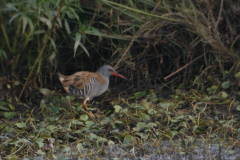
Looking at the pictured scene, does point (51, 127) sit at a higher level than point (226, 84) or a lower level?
lower

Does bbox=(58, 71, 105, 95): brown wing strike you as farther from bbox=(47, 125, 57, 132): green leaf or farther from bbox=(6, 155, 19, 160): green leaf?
bbox=(6, 155, 19, 160): green leaf

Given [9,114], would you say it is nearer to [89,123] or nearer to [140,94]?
[89,123]

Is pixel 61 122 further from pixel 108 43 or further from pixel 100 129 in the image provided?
pixel 108 43

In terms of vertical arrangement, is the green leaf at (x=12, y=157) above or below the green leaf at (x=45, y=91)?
below

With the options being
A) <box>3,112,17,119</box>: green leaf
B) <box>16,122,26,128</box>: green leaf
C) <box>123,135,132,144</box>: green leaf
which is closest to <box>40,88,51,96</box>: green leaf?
<box>3,112,17,119</box>: green leaf

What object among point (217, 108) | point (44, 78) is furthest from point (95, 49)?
point (217, 108)

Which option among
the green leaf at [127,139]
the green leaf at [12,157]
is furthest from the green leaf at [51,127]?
the green leaf at [127,139]

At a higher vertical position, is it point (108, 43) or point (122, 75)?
point (108, 43)

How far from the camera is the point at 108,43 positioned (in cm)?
543

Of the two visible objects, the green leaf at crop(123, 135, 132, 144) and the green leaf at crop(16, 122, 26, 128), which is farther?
the green leaf at crop(16, 122, 26, 128)

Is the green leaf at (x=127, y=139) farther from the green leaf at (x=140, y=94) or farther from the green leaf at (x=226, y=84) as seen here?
the green leaf at (x=226, y=84)

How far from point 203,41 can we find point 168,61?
684mm

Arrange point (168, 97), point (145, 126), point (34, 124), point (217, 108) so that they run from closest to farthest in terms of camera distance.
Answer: point (145, 126)
point (34, 124)
point (217, 108)
point (168, 97)

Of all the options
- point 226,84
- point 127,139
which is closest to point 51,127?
point 127,139
